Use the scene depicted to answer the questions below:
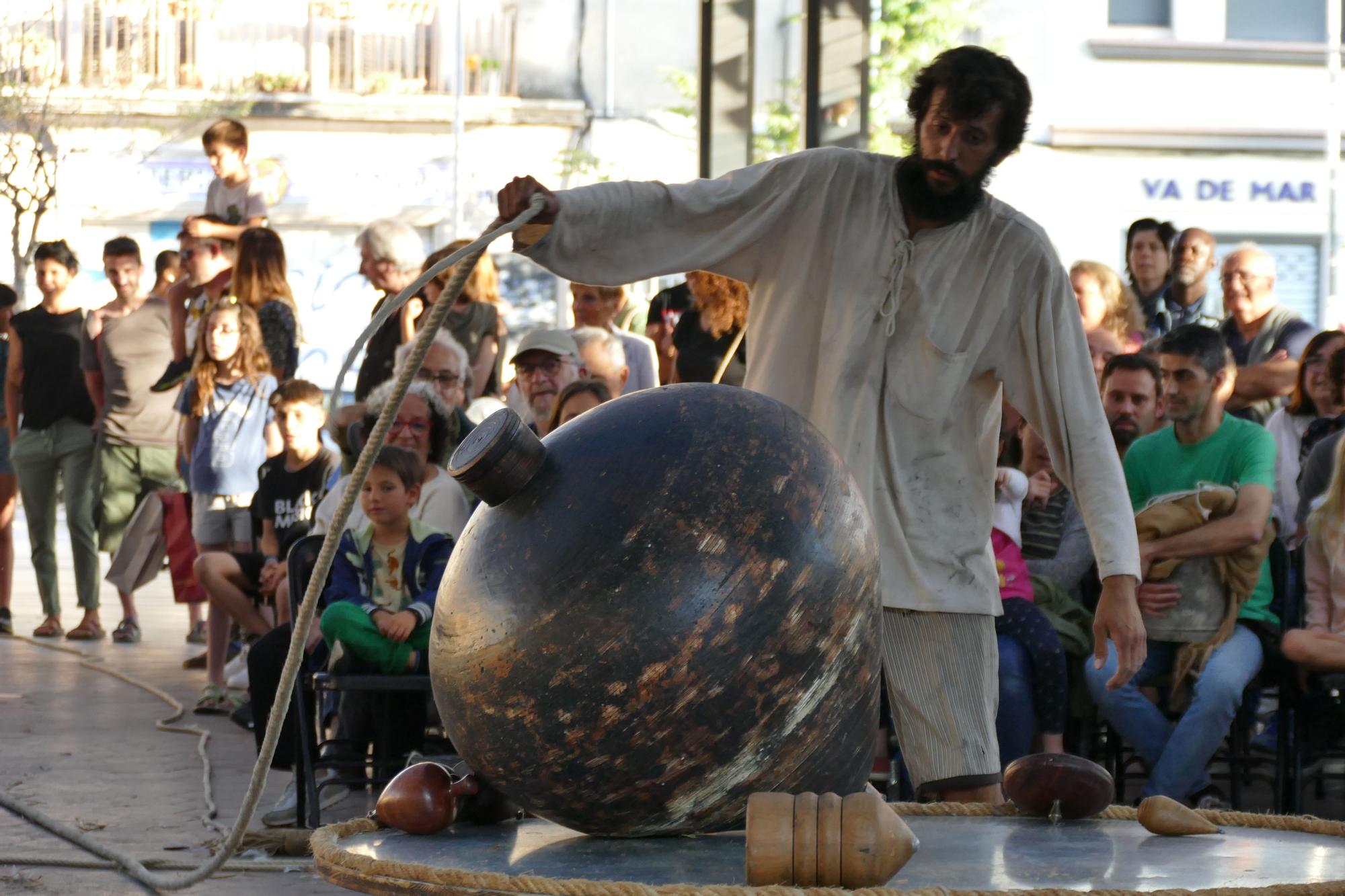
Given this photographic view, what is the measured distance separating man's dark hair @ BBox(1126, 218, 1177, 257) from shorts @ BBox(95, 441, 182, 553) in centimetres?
590

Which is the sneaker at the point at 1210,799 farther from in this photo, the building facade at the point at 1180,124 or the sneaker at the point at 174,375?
the building facade at the point at 1180,124

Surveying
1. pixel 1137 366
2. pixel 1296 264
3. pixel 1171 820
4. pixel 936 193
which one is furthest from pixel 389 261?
pixel 1296 264

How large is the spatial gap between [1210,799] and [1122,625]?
3014 mm

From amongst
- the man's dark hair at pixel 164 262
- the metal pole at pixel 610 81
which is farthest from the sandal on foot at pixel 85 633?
the metal pole at pixel 610 81

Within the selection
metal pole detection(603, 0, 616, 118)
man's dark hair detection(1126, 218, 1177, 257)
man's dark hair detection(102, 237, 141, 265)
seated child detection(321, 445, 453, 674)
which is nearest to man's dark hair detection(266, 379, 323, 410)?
seated child detection(321, 445, 453, 674)

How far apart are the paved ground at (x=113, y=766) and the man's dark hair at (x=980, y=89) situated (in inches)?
121

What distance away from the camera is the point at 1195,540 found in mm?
7023

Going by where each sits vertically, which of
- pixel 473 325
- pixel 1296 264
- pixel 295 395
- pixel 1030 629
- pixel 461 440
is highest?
pixel 1296 264

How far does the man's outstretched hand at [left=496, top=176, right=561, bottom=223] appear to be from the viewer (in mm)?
3869

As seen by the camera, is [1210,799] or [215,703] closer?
[1210,799]

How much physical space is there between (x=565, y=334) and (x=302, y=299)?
21052mm

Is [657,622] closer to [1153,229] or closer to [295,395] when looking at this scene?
[295,395]

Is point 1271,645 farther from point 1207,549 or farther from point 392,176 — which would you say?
point 392,176

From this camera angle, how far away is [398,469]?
278 inches
